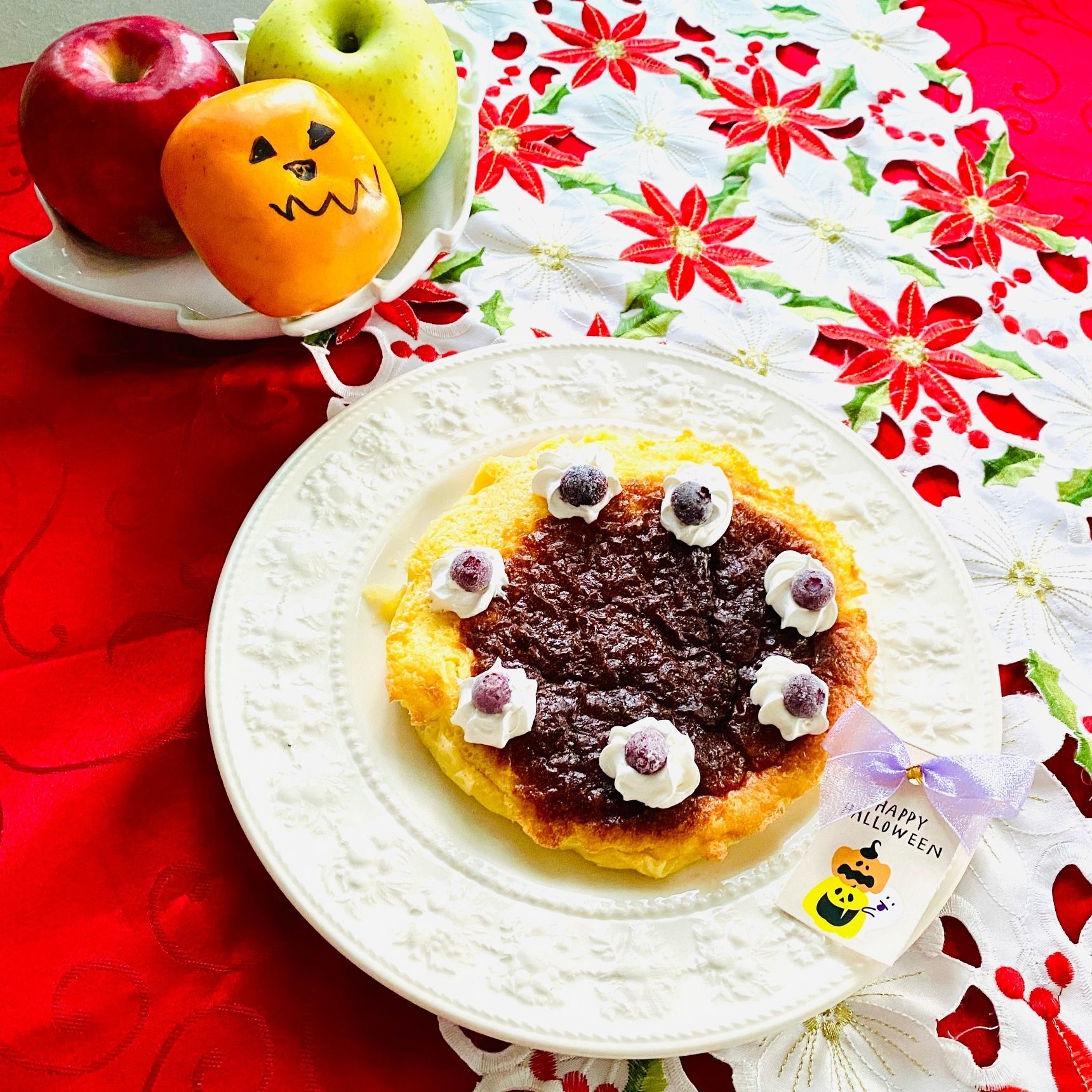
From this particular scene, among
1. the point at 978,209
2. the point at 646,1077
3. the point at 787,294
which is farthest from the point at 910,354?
the point at 646,1077

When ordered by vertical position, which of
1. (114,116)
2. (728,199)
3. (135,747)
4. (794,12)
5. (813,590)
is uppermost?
(794,12)

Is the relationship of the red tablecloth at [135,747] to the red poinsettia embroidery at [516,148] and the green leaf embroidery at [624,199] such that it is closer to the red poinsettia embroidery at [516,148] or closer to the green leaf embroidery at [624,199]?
the red poinsettia embroidery at [516,148]

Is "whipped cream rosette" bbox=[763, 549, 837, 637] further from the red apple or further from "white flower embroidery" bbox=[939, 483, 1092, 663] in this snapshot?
the red apple

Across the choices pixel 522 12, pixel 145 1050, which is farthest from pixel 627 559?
pixel 522 12

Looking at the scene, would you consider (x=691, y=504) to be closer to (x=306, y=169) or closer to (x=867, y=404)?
(x=867, y=404)

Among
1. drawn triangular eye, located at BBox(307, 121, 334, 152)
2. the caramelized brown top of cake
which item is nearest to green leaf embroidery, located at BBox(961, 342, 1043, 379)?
the caramelized brown top of cake

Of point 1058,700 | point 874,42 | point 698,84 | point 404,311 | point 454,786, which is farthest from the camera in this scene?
point 874,42

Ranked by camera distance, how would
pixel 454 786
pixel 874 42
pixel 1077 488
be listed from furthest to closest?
pixel 874 42 < pixel 1077 488 < pixel 454 786
